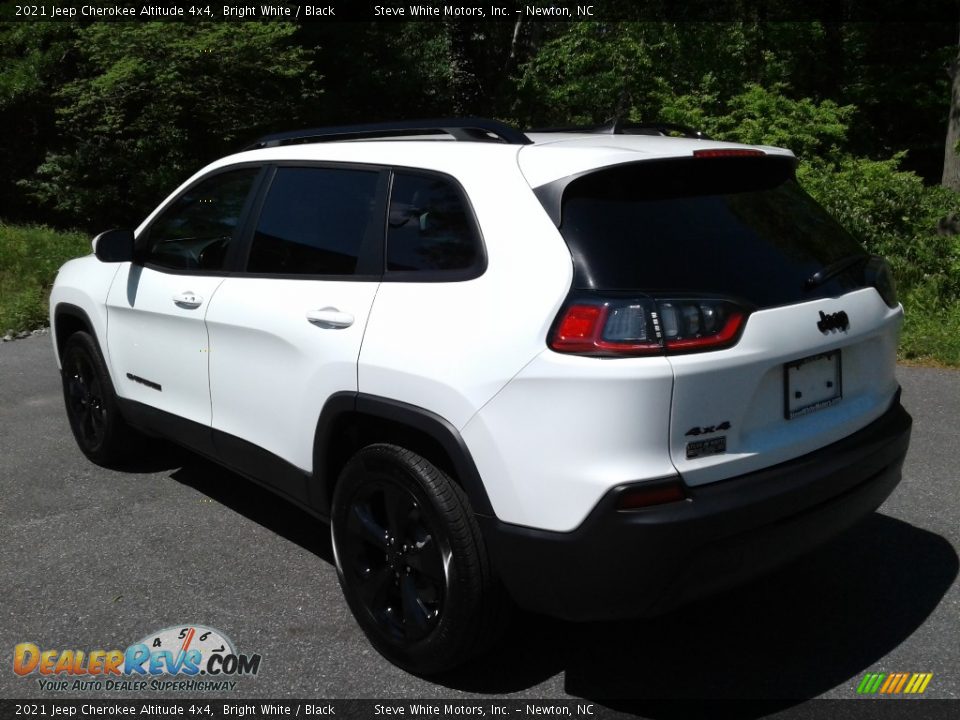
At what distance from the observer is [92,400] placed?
18.0 feet

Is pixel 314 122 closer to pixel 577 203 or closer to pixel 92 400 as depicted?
pixel 92 400

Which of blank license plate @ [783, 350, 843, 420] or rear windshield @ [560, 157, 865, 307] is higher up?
rear windshield @ [560, 157, 865, 307]

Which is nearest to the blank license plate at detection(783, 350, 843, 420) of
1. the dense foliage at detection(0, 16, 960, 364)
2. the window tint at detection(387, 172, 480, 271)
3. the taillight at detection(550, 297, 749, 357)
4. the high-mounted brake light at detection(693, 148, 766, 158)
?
the taillight at detection(550, 297, 749, 357)

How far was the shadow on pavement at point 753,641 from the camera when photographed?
10.7 ft

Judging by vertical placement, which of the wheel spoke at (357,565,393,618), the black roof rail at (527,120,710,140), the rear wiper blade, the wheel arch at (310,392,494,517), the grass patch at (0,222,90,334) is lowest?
the grass patch at (0,222,90,334)

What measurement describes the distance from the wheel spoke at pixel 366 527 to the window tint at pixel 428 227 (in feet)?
2.80

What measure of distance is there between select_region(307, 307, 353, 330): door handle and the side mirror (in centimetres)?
167

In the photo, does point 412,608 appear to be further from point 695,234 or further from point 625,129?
point 625,129

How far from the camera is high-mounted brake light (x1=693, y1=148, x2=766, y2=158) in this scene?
10.6 feet

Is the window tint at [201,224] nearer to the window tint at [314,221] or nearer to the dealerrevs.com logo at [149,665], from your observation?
the window tint at [314,221]

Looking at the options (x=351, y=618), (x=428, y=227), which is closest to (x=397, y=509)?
(x=351, y=618)

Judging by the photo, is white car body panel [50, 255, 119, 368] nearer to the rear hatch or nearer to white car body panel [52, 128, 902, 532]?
white car body panel [52, 128, 902, 532]

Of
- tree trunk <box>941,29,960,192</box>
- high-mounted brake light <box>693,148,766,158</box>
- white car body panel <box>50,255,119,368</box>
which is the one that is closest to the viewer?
high-mounted brake light <box>693,148,766,158</box>

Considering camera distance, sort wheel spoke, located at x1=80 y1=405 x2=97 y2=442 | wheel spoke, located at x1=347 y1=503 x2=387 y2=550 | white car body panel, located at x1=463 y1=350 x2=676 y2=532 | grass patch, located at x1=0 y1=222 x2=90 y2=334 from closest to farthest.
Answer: white car body panel, located at x1=463 y1=350 x2=676 y2=532 → wheel spoke, located at x1=347 y1=503 x2=387 y2=550 → wheel spoke, located at x1=80 y1=405 x2=97 y2=442 → grass patch, located at x1=0 y1=222 x2=90 y2=334
